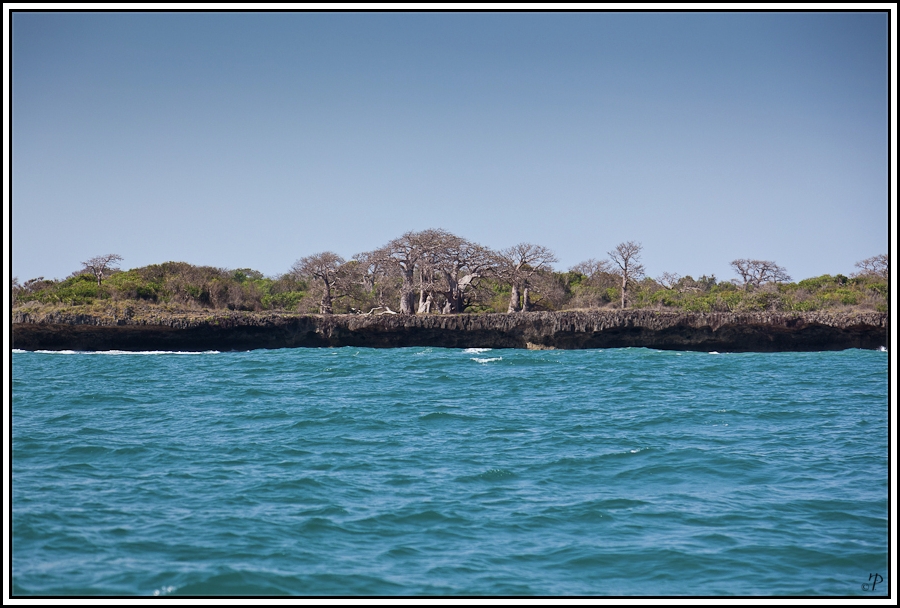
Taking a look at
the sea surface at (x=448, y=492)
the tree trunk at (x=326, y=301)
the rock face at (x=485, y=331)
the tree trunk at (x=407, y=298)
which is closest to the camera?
the sea surface at (x=448, y=492)

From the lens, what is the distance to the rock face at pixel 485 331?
1294 inches

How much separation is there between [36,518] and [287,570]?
322cm

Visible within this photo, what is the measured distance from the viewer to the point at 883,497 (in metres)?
8.48

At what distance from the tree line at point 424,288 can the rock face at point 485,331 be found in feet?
15.8

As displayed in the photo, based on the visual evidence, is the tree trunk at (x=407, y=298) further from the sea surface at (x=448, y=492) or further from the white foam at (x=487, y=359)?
the sea surface at (x=448, y=492)

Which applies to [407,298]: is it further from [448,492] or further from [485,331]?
[448,492]

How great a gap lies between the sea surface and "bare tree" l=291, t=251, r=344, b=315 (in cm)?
2753

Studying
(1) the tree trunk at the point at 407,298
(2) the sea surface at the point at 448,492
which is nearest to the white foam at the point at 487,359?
(2) the sea surface at the point at 448,492

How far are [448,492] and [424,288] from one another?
33624 mm

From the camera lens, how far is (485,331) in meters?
34.1

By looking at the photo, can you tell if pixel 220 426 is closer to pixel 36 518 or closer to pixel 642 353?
pixel 36 518

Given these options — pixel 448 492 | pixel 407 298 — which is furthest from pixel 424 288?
pixel 448 492
